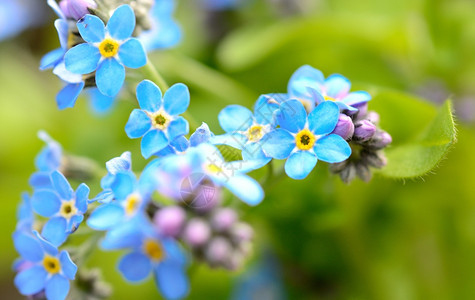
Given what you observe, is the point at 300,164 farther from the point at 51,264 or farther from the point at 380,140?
the point at 51,264

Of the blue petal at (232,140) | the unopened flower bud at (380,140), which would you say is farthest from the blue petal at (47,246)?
the unopened flower bud at (380,140)

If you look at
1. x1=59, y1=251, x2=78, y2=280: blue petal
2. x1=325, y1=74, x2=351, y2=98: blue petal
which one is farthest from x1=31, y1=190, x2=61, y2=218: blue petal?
x1=325, y1=74, x2=351, y2=98: blue petal

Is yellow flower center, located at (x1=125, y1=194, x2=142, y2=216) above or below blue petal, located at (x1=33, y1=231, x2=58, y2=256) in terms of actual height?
above

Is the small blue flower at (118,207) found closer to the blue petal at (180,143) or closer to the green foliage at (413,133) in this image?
the blue petal at (180,143)

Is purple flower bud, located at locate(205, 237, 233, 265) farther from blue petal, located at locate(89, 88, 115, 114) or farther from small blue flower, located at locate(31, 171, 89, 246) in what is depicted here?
blue petal, located at locate(89, 88, 115, 114)

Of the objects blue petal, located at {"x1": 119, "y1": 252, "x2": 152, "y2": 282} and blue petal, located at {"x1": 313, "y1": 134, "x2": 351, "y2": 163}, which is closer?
blue petal, located at {"x1": 313, "y1": 134, "x2": 351, "y2": 163}

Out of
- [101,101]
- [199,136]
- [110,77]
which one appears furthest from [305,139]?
[101,101]
